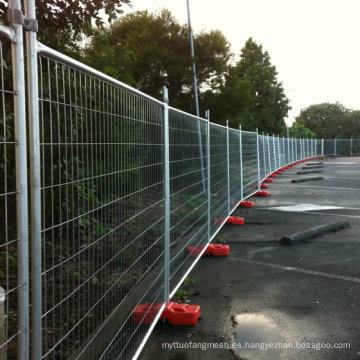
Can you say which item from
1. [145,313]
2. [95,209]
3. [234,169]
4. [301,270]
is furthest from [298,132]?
[95,209]

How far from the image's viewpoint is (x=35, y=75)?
1.78 m

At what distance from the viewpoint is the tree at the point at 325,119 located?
2753 inches

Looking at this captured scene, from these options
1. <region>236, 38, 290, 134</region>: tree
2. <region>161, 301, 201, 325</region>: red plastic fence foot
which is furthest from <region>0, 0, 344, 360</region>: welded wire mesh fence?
<region>236, 38, 290, 134</region>: tree

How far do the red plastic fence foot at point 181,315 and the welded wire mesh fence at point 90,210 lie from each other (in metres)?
0.11

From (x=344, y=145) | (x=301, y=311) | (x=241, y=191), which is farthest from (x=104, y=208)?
(x=344, y=145)

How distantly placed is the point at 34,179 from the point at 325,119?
77.2 meters

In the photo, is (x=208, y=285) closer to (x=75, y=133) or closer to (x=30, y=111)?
(x=75, y=133)

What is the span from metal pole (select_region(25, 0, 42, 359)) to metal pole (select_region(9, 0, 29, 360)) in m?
0.04

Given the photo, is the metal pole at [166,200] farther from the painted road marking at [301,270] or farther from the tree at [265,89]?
the tree at [265,89]

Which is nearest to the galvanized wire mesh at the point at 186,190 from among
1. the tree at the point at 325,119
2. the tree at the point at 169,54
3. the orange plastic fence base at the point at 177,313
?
the orange plastic fence base at the point at 177,313

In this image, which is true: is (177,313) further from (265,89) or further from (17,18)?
(265,89)

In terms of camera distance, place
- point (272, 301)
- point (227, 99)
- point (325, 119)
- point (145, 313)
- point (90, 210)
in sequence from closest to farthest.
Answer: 1. point (90, 210)
2. point (145, 313)
3. point (272, 301)
4. point (227, 99)
5. point (325, 119)

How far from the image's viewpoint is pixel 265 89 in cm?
4250

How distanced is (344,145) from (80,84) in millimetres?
52767
